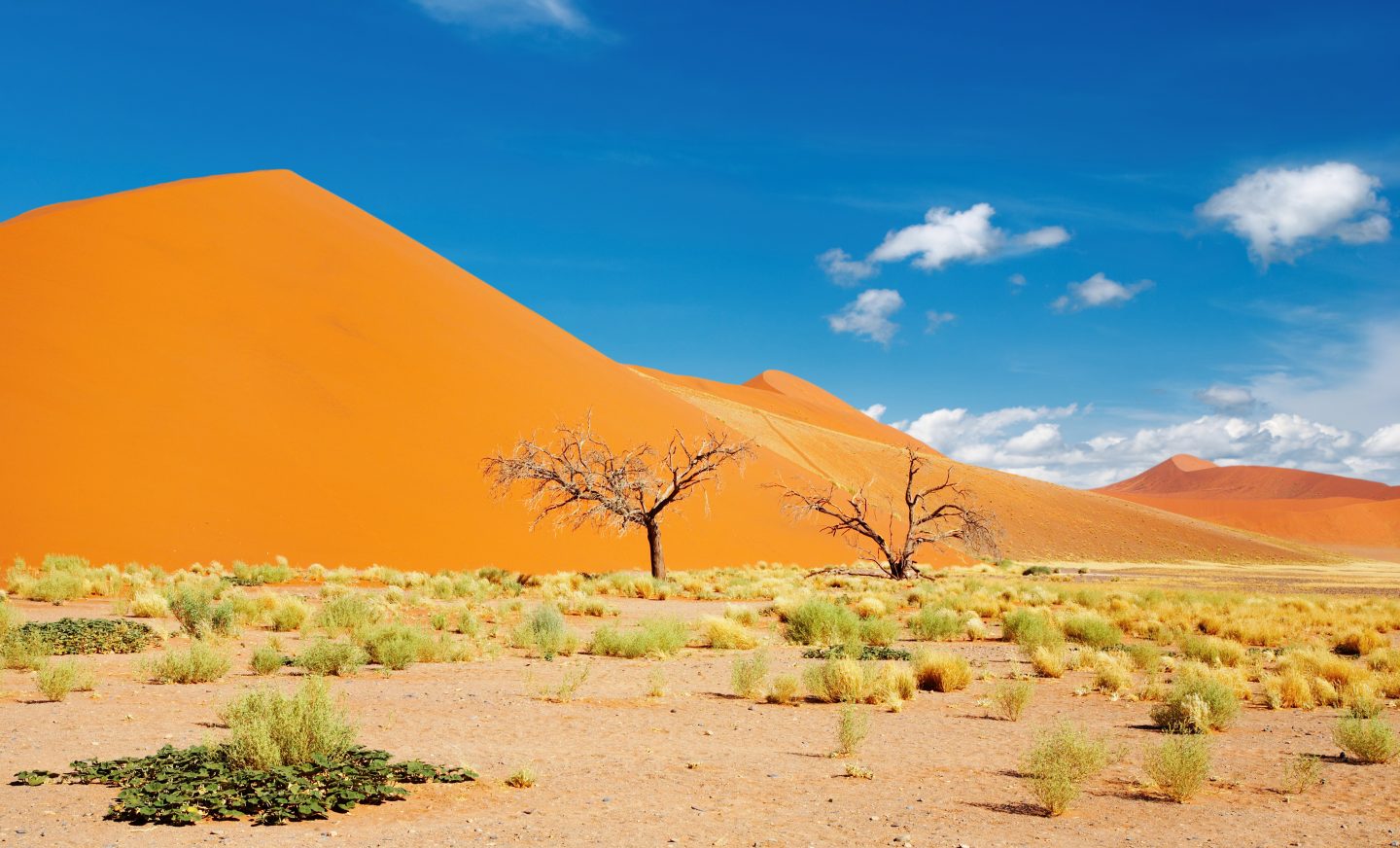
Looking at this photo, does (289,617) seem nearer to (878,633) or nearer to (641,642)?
(641,642)

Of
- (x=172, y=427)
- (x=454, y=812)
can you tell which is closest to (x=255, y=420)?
(x=172, y=427)

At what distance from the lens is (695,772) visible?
732cm

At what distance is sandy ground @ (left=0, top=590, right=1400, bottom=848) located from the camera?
5734mm

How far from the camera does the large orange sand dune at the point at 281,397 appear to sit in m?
29.0

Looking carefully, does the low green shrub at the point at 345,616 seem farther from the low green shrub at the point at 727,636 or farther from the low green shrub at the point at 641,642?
the low green shrub at the point at 727,636

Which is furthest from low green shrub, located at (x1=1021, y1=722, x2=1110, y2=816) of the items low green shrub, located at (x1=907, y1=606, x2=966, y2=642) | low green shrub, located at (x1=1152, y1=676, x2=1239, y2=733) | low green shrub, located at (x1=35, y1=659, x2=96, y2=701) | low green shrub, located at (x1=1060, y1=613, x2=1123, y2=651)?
low green shrub, located at (x1=907, y1=606, x2=966, y2=642)

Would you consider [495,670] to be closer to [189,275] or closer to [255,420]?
[255,420]

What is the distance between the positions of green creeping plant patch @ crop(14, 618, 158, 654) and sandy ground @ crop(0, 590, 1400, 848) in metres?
1.39

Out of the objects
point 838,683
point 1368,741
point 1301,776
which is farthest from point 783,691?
point 1368,741

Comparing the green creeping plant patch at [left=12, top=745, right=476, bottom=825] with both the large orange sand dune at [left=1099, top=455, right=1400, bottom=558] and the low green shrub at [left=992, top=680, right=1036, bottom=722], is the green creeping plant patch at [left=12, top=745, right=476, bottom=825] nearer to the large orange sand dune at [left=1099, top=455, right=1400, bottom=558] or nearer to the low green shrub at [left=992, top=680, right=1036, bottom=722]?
the low green shrub at [left=992, top=680, right=1036, bottom=722]

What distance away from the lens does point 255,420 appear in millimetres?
33844

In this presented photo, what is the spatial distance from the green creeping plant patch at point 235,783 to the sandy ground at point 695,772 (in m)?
0.12

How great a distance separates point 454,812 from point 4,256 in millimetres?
40832

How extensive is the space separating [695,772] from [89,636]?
981cm
